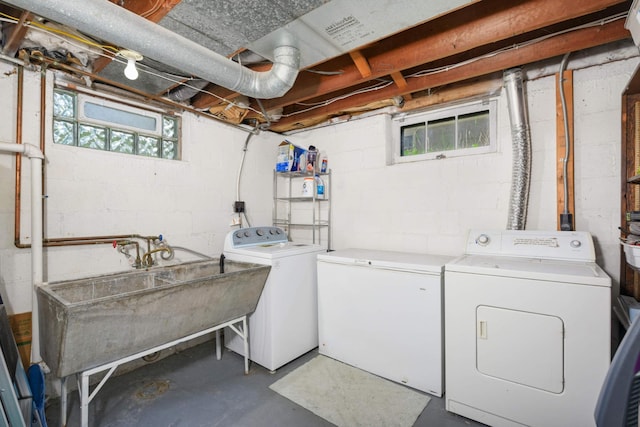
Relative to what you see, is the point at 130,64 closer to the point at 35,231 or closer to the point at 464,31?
the point at 35,231

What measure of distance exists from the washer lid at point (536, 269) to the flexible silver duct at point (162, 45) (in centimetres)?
155

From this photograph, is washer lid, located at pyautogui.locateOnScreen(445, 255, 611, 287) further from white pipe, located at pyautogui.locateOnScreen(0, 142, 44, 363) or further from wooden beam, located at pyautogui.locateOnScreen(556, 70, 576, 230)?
white pipe, located at pyautogui.locateOnScreen(0, 142, 44, 363)

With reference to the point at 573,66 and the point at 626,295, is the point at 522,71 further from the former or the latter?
the point at 626,295

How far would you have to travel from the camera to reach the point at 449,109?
2463 mm

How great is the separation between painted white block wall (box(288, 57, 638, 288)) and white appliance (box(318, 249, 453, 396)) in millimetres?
416

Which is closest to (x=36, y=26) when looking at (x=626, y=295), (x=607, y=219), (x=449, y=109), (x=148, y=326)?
(x=148, y=326)

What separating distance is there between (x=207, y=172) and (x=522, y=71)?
8.58ft

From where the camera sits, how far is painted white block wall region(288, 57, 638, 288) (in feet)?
6.04

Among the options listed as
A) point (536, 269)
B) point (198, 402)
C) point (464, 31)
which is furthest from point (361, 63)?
point (198, 402)

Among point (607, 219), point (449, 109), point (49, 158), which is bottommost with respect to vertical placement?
point (607, 219)

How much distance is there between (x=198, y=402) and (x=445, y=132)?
2766mm

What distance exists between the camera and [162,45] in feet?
4.45

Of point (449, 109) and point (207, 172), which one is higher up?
point (449, 109)

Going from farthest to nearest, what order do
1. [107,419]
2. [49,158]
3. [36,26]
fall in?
[49,158] < [107,419] < [36,26]
